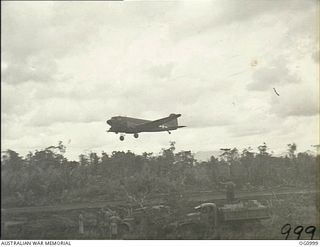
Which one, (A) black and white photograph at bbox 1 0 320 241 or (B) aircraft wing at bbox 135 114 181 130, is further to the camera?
(B) aircraft wing at bbox 135 114 181 130

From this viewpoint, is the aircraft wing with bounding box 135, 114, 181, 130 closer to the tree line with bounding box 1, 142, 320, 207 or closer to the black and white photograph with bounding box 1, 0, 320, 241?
the black and white photograph with bounding box 1, 0, 320, 241

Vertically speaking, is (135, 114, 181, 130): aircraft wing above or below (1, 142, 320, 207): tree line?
above

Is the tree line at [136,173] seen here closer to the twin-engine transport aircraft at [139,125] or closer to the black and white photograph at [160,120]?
the black and white photograph at [160,120]

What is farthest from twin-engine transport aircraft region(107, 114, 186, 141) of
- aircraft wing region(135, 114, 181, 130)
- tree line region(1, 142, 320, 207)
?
tree line region(1, 142, 320, 207)

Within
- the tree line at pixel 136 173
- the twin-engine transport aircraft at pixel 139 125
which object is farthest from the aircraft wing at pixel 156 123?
the tree line at pixel 136 173

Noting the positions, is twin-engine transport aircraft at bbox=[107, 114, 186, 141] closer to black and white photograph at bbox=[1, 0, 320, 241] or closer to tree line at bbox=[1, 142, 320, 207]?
black and white photograph at bbox=[1, 0, 320, 241]
